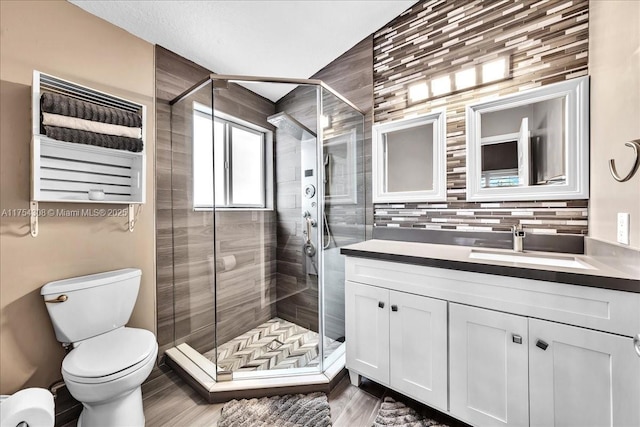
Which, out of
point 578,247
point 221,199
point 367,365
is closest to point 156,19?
point 221,199

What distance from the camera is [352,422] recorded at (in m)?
1.46

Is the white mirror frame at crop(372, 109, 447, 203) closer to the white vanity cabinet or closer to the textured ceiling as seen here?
the white vanity cabinet

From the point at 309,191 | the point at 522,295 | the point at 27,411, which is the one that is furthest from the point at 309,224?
the point at 27,411

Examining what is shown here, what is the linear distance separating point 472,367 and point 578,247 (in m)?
0.89

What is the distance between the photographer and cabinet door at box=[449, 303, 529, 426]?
1.16 meters

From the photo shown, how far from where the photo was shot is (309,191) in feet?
6.53

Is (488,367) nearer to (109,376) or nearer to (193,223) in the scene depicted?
(109,376)

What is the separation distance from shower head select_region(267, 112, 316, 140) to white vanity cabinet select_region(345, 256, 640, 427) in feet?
3.42

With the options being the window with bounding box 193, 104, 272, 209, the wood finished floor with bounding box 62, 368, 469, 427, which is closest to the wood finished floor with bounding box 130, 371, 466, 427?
the wood finished floor with bounding box 62, 368, 469, 427

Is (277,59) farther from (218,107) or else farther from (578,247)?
(578,247)

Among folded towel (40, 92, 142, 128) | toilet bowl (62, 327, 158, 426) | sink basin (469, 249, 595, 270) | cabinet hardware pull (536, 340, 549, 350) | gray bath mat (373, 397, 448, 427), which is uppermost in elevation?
Result: folded towel (40, 92, 142, 128)

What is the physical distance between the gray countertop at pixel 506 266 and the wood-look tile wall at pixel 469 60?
0.76 ft

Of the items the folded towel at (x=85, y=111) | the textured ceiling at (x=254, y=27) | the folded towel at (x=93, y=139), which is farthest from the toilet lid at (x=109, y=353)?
the textured ceiling at (x=254, y=27)

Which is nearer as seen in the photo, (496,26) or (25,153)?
(25,153)
